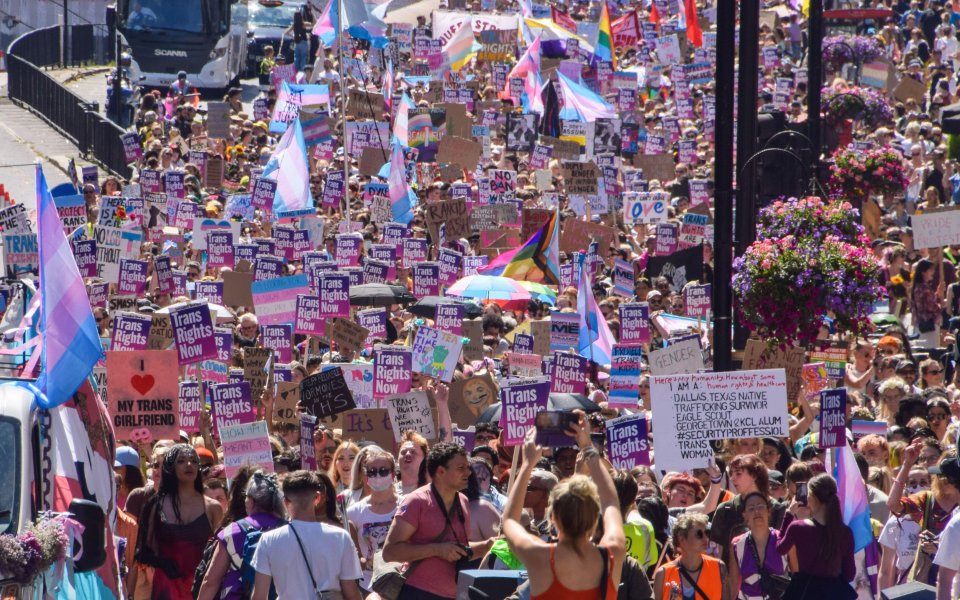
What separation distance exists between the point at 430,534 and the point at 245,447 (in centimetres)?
308

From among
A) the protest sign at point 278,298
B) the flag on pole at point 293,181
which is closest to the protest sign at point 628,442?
the protest sign at point 278,298

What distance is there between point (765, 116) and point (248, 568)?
1006 centimetres

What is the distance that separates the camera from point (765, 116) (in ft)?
54.1

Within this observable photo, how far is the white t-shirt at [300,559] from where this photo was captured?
7.24 meters

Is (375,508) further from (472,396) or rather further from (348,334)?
(348,334)

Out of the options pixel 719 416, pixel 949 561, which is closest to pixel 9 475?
pixel 949 561

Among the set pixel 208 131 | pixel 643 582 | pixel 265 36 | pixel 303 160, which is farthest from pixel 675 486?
pixel 265 36

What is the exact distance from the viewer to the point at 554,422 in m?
6.62

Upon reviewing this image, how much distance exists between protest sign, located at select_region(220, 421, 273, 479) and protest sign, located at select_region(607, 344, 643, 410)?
11.0 feet

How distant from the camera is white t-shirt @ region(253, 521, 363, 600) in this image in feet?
23.8

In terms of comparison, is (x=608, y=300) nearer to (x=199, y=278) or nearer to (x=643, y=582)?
(x=199, y=278)

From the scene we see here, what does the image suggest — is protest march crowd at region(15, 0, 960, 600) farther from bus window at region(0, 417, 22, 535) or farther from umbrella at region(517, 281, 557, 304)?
bus window at region(0, 417, 22, 535)

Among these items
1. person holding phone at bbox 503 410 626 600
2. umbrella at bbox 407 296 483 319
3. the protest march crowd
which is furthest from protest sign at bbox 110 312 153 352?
person holding phone at bbox 503 410 626 600

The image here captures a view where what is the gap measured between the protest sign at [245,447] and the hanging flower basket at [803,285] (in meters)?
4.28
